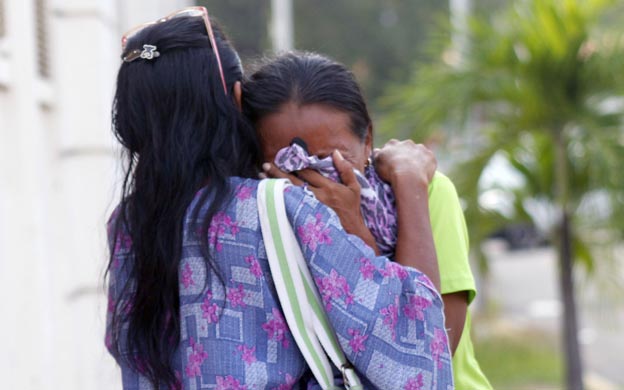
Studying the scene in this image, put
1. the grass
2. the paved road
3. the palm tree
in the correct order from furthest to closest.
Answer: the grass → the paved road → the palm tree

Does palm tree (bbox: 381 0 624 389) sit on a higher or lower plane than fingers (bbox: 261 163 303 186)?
higher

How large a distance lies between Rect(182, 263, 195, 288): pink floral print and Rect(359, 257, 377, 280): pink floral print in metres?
0.32

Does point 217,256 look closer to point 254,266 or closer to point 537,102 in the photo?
point 254,266

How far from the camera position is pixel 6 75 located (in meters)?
3.58

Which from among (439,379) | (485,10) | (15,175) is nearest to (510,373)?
(485,10)

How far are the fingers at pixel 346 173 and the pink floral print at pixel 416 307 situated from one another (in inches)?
9.2

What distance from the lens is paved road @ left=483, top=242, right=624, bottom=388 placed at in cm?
587

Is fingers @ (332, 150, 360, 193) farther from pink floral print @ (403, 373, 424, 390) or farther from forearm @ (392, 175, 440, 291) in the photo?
pink floral print @ (403, 373, 424, 390)

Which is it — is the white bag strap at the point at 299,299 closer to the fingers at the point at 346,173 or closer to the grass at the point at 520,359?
the fingers at the point at 346,173

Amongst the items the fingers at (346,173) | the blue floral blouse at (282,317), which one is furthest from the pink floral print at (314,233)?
the fingers at (346,173)

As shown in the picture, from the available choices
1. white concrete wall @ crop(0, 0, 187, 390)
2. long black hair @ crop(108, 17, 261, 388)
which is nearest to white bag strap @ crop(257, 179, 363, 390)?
long black hair @ crop(108, 17, 261, 388)

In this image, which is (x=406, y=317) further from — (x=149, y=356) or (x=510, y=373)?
(x=510, y=373)

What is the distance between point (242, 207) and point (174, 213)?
13cm

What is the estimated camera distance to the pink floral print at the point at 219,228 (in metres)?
1.83
